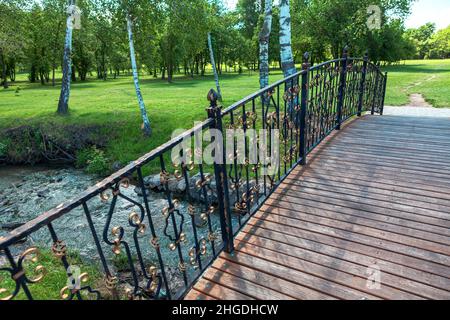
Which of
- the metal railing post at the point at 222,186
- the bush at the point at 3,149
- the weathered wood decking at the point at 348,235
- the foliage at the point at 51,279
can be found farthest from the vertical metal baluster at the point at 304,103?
the bush at the point at 3,149

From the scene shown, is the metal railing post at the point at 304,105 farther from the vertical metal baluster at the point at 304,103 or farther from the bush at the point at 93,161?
the bush at the point at 93,161

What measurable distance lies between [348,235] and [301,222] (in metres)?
0.45

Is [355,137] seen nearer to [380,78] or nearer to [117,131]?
[380,78]

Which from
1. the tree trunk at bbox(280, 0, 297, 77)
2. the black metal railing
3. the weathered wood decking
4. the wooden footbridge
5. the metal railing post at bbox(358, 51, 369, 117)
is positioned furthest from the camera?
the tree trunk at bbox(280, 0, 297, 77)

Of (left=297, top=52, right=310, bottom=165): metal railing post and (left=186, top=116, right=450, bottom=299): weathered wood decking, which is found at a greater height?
A: (left=297, top=52, right=310, bottom=165): metal railing post

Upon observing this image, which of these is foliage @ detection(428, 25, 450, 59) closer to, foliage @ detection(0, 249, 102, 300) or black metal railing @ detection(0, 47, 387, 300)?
black metal railing @ detection(0, 47, 387, 300)

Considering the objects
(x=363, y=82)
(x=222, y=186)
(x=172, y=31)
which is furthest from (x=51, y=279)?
(x=172, y=31)

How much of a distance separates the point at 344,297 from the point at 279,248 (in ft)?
2.18

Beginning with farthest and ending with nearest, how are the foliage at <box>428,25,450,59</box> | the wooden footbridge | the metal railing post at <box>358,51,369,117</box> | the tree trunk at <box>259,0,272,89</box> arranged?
the foliage at <box>428,25,450,59</box> → the tree trunk at <box>259,0,272,89</box> → the metal railing post at <box>358,51,369,117</box> → the wooden footbridge

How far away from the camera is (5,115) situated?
39.4 ft

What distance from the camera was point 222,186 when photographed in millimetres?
2477

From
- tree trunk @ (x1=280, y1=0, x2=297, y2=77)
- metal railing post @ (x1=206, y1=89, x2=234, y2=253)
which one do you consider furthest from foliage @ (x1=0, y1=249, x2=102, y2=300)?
tree trunk @ (x1=280, y1=0, x2=297, y2=77)

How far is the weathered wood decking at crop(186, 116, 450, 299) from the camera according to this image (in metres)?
2.17

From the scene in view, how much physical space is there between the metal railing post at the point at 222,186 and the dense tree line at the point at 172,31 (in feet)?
27.5
